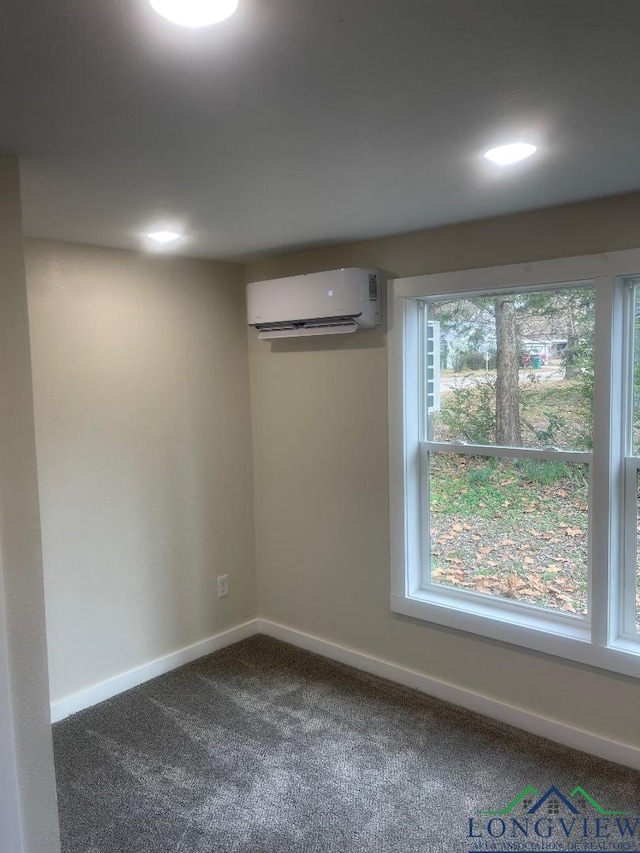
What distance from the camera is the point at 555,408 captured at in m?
2.71

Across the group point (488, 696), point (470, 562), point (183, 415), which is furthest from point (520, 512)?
point (183, 415)

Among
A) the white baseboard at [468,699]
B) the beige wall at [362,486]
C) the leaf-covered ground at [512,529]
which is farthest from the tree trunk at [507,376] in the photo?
the white baseboard at [468,699]

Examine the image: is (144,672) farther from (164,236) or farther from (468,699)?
(164,236)

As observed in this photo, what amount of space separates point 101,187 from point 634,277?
1.95 meters

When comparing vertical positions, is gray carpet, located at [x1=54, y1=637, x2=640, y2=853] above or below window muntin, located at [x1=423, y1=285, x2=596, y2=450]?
below

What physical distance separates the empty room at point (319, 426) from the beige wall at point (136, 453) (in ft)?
0.06

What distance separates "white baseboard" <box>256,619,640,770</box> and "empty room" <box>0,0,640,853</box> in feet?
0.04

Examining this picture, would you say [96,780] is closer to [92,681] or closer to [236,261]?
[92,681]

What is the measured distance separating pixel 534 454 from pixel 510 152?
4.52 feet

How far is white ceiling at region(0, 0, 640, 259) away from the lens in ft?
3.60

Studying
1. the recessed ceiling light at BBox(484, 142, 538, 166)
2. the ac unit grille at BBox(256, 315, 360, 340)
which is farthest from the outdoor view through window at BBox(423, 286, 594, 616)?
the recessed ceiling light at BBox(484, 142, 538, 166)

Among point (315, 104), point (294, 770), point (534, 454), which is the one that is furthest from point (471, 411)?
point (315, 104)

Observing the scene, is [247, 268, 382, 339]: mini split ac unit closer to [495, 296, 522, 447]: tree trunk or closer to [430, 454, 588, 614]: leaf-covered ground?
[495, 296, 522, 447]: tree trunk

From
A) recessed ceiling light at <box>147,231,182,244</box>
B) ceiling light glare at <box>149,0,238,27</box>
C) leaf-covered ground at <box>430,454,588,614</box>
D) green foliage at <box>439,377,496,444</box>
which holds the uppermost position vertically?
recessed ceiling light at <box>147,231,182,244</box>
